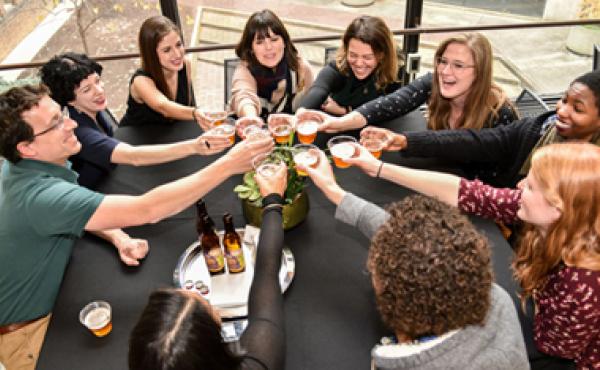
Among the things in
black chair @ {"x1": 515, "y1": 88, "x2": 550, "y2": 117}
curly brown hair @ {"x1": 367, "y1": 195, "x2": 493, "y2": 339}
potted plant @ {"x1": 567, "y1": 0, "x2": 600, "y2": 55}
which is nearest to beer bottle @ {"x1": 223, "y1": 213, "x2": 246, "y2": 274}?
curly brown hair @ {"x1": 367, "y1": 195, "x2": 493, "y2": 339}

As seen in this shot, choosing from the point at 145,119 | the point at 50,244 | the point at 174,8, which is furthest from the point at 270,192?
the point at 174,8

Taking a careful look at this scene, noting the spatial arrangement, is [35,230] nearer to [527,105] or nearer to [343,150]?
[343,150]

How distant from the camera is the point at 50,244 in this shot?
5.67 feet

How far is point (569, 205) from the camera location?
4.66 feet

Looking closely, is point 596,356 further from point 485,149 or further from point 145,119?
point 145,119

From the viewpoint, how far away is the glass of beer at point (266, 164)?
1.70 meters

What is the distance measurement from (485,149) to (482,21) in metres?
7.49

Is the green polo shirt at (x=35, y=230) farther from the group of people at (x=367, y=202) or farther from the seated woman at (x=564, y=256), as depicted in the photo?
the seated woman at (x=564, y=256)

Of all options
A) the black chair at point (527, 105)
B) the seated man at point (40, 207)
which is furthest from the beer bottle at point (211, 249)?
the black chair at point (527, 105)

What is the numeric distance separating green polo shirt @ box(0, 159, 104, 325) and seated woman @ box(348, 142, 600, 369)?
5.32 ft

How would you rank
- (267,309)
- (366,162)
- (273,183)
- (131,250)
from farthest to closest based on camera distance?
(366,162) → (131,250) → (273,183) → (267,309)

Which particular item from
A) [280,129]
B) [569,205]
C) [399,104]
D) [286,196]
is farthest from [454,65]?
[286,196]

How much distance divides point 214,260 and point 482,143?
1456 mm

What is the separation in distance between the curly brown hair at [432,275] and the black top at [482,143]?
1.09 metres
